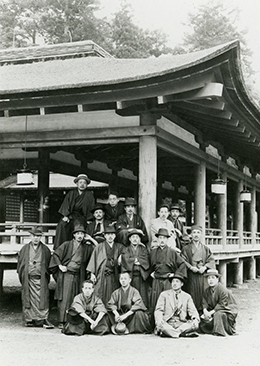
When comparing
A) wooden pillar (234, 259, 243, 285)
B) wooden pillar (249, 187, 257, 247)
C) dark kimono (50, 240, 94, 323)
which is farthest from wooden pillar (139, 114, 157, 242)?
wooden pillar (249, 187, 257, 247)

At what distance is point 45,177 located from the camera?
12.0 metres

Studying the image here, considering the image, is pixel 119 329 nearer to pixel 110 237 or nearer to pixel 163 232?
pixel 110 237

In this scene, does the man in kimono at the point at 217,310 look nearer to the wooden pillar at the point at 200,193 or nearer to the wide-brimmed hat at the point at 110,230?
the wide-brimmed hat at the point at 110,230

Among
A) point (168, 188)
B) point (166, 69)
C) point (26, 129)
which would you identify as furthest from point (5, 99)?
point (168, 188)

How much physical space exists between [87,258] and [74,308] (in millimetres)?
1173

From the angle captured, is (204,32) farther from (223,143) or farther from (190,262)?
(190,262)

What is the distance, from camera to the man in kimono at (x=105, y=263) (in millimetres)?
8242

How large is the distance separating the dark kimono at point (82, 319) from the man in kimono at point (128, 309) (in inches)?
6.1

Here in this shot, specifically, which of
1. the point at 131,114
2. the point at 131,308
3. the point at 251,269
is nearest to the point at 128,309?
the point at 131,308

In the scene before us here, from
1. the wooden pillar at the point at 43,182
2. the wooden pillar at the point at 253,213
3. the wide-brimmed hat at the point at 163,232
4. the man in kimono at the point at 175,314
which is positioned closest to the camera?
the man in kimono at the point at 175,314

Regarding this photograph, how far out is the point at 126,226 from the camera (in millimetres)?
8672

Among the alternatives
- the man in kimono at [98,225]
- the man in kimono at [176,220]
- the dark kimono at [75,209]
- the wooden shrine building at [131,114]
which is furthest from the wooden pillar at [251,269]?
the man in kimono at [98,225]

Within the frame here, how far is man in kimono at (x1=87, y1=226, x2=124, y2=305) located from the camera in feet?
27.0

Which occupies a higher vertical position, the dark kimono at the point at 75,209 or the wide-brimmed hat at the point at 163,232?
the dark kimono at the point at 75,209
